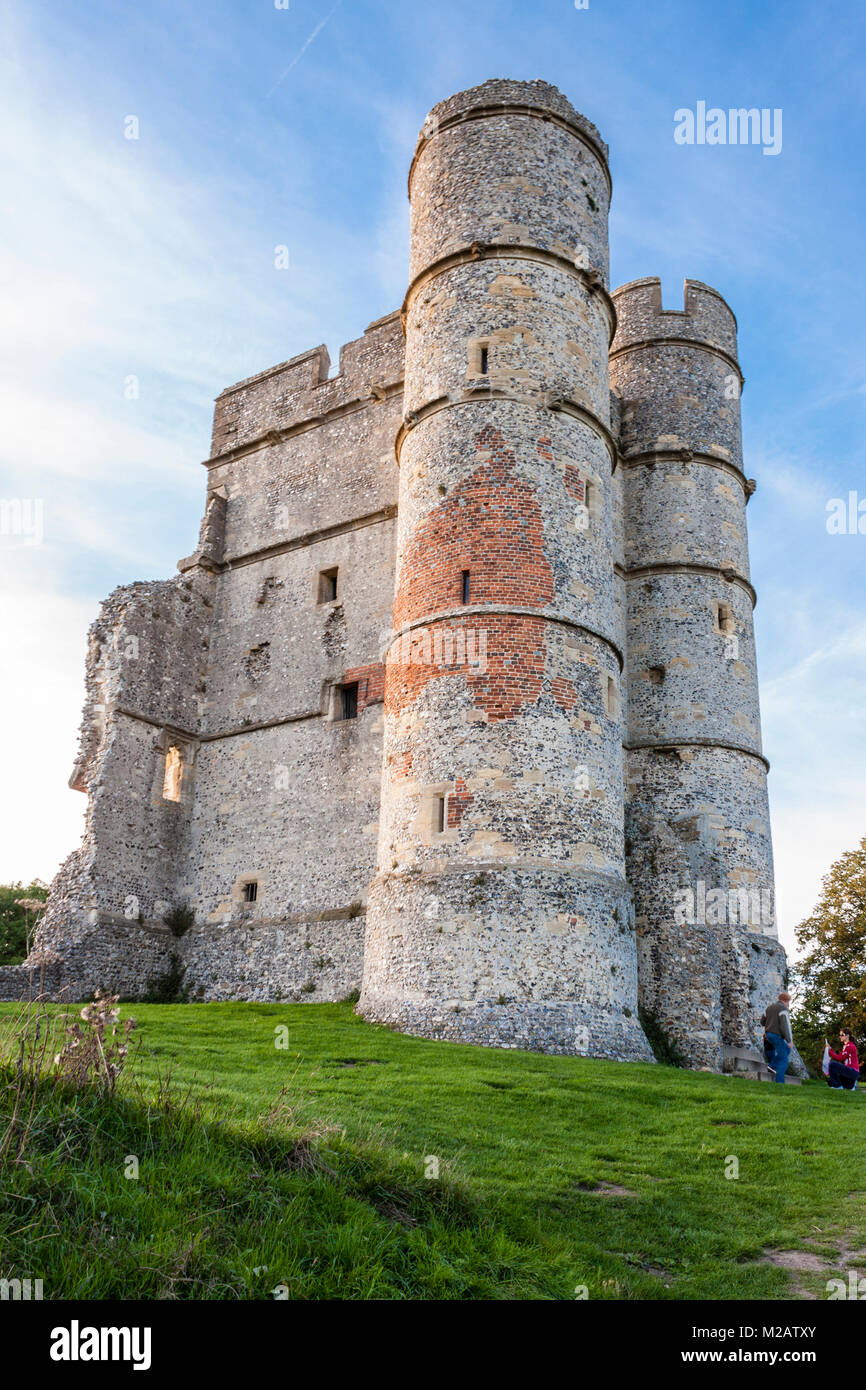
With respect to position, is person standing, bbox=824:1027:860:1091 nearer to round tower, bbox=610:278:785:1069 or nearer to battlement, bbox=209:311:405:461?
round tower, bbox=610:278:785:1069

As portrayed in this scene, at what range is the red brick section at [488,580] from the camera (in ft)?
55.3

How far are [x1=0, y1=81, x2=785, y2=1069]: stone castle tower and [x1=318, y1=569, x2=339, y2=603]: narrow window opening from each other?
127mm

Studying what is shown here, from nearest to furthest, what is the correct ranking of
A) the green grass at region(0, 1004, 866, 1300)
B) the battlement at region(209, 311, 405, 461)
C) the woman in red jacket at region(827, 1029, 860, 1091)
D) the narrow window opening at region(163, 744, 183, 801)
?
the green grass at region(0, 1004, 866, 1300) < the woman in red jacket at region(827, 1029, 860, 1091) < the narrow window opening at region(163, 744, 183, 801) < the battlement at region(209, 311, 405, 461)

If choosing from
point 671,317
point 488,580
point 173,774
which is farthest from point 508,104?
point 173,774

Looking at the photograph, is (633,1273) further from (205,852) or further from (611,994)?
(205,852)

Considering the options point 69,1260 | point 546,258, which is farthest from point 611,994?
point 546,258

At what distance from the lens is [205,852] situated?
2338 centimetres

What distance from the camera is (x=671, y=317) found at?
25359 millimetres

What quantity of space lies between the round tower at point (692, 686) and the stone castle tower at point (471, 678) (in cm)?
7

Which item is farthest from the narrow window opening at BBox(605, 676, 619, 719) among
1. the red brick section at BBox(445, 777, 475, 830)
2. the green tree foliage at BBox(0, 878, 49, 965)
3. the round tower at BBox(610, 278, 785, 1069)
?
the green tree foliage at BBox(0, 878, 49, 965)

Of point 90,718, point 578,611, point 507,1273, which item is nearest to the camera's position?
point 507,1273

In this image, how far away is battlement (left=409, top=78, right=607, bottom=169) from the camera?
20531 millimetres
